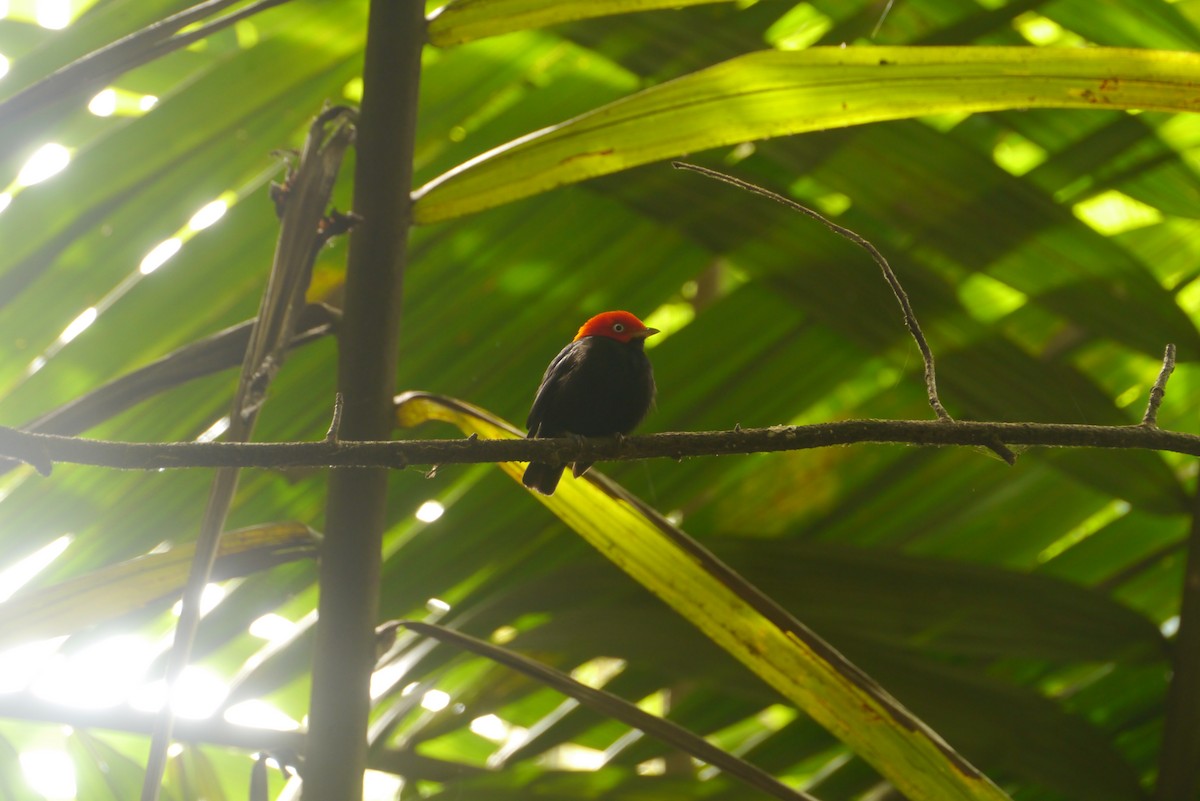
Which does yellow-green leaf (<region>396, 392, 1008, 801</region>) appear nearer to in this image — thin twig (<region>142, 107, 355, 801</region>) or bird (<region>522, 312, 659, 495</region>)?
thin twig (<region>142, 107, 355, 801</region>)

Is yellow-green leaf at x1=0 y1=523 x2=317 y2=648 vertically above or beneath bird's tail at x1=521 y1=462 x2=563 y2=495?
beneath

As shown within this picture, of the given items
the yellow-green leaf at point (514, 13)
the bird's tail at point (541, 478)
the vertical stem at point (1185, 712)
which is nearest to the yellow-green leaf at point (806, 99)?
the yellow-green leaf at point (514, 13)

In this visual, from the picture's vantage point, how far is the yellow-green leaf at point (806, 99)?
1.48m

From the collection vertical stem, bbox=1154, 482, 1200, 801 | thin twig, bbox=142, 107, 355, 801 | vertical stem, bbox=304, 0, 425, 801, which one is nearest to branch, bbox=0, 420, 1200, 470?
thin twig, bbox=142, 107, 355, 801

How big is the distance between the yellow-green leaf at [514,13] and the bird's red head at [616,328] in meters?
0.71

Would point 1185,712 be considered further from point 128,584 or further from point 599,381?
point 128,584

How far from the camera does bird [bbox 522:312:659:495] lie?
2.40 meters

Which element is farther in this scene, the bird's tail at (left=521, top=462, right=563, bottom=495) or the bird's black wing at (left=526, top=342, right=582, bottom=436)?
the bird's black wing at (left=526, top=342, right=582, bottom=436)

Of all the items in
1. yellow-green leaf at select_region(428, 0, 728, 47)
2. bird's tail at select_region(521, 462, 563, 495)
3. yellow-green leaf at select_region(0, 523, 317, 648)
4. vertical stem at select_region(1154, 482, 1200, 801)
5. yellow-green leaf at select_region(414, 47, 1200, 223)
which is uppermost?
yellow-green leaf at select_region(428, 0, 728, 47)

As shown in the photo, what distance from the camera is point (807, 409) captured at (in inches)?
86.1

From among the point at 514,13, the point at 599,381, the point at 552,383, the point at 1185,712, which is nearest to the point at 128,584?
the point at 552,383

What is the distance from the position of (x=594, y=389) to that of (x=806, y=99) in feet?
3.90

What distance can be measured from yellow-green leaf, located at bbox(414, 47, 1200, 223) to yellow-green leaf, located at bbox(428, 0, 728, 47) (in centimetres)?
20

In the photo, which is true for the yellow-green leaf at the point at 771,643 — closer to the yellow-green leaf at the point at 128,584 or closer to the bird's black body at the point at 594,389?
the yellow-green leaf at the point at 128,584
